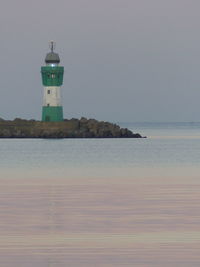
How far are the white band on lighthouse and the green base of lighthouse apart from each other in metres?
0.35

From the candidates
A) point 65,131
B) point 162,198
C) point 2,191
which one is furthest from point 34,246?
point 65,131

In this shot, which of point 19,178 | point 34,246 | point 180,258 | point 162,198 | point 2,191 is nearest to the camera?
point 180,258

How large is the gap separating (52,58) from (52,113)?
4.74 metres

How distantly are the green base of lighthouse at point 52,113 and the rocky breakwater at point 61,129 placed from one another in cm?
61

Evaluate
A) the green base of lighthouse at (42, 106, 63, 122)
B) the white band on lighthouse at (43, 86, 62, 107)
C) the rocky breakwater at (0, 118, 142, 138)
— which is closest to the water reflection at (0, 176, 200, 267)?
the white band on lighthouse at (43, 86, 62, 107)

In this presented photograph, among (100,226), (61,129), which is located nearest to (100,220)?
(100,226)

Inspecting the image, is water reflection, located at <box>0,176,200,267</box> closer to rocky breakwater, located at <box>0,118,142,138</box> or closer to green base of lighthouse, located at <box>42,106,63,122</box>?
green base of lighthouse, located at <box>42,106,63,122</box>

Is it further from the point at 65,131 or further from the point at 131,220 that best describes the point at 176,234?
the point at 65,131

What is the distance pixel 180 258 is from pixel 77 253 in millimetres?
1633

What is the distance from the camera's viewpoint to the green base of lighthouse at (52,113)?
75688mm

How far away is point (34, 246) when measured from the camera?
625 inches

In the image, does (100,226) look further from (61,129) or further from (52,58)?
(61,129)

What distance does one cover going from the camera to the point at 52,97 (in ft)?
247

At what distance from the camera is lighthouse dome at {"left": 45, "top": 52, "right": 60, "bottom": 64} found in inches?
3056
